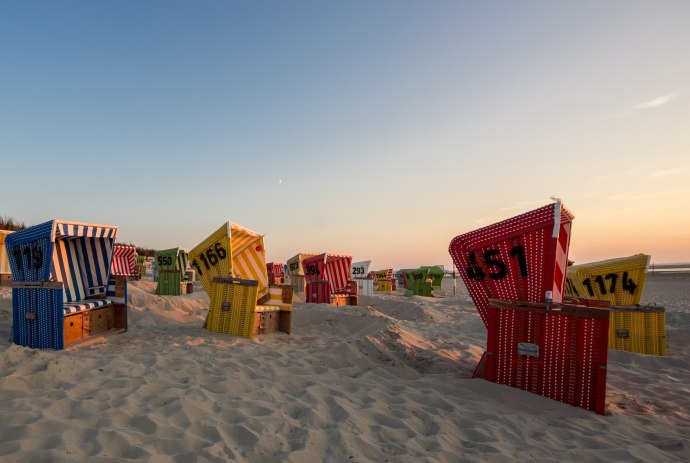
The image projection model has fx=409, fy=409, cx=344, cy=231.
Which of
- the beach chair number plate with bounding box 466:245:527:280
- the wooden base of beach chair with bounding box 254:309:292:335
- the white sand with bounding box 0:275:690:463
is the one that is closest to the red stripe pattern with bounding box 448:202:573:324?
the beach chair number plate with bounding box 466:245:527:280

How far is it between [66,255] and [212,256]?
246cm

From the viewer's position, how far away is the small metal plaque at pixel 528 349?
177 inches

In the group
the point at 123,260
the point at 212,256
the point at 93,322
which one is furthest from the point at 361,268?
the point at 93,322

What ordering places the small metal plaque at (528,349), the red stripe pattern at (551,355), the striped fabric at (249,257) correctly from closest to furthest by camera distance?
the red stripe pattern at (551,355), the small metal plaque at (528,349), the striped fabric at (249,257)

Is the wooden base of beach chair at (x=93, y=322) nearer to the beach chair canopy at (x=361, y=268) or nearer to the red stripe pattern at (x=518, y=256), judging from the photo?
→ the red stripe pattern at (x=518, y=256)

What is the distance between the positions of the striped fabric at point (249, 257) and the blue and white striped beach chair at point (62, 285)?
2.15 m

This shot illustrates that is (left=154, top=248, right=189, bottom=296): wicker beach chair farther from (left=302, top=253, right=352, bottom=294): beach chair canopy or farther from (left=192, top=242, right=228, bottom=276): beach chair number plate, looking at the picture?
(left=192, top=242, right=228, bottom=276): beach chair number plate

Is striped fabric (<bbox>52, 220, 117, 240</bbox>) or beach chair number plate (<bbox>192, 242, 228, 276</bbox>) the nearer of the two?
striped fabric (<bbox>52, 220, 117, 240</bbox>)

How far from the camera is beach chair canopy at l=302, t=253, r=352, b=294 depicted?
14.2 meters

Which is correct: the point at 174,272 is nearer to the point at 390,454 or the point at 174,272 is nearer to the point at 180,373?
the point at 180,373

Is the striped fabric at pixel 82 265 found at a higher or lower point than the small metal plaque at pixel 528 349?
higher

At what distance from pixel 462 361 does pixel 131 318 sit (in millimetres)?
7414

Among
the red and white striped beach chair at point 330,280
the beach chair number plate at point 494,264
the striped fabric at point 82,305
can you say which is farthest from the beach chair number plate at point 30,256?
the red and white striped beach chair at point 330,280

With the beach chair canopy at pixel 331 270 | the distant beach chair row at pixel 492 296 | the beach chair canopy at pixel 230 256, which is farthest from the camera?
the beach chair canopy at pixel 331 270
